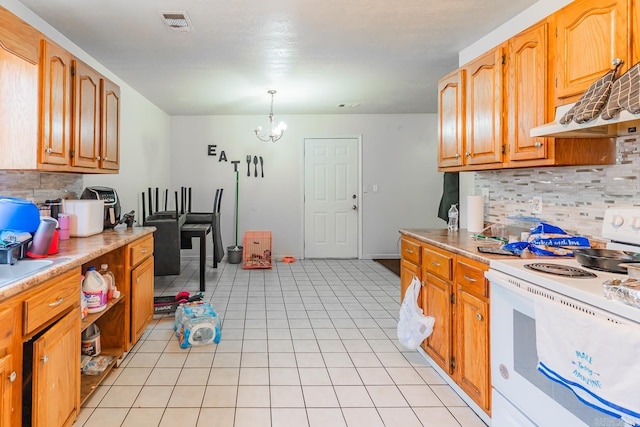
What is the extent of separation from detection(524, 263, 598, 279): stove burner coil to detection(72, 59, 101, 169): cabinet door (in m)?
2.59

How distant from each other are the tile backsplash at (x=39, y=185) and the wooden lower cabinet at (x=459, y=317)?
8.41 feet

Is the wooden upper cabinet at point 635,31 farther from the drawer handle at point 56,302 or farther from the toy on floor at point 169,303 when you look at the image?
the toy on floor at point 169,303

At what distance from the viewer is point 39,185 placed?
2.53 m

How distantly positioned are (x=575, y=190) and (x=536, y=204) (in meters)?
0.30

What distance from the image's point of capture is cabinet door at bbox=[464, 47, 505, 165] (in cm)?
223

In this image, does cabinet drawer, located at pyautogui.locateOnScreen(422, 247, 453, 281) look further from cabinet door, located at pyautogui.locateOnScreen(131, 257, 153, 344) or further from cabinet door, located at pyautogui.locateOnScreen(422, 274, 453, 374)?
cabinet door, located at pyautogui.locateOnScreen(131, 257, 153, 344)

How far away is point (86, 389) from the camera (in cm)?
195

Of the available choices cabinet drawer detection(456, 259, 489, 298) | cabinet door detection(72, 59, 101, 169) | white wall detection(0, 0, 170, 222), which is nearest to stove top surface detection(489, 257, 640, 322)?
cabinet drawer detection(456, 259, 489, 298)

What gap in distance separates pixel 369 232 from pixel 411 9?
3.92 metres

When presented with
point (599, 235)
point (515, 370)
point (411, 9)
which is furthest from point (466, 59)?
point (515, 370)

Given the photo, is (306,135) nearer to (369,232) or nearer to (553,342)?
(369,232)

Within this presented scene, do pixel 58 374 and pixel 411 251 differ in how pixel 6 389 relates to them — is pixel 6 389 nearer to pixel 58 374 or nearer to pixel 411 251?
pixel 58 374

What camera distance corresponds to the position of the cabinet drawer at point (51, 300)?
132cm

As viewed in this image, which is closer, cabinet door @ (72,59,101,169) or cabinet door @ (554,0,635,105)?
cabinet door @ (554,0,635,105)
